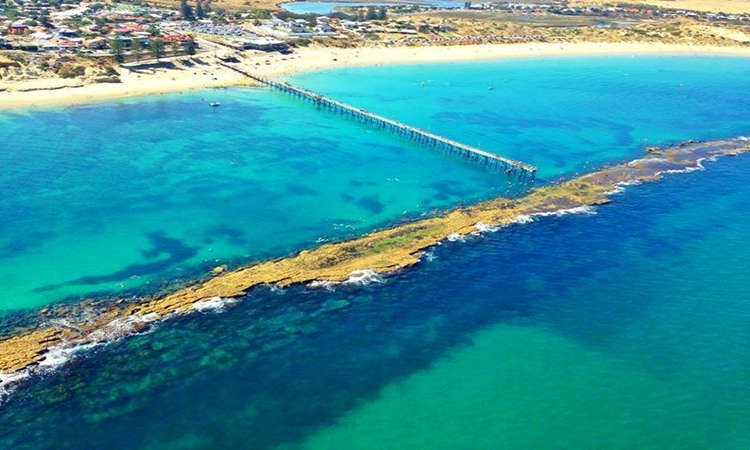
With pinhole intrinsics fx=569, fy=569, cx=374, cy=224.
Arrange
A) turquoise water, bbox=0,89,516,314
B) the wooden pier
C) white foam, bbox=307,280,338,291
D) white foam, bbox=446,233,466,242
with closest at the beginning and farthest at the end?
white foam, bbox=307,280,338,291 < turquoise water, bbox=0,89,516,314 < white foam, bbox=446,233,466,242 < the wooden pier

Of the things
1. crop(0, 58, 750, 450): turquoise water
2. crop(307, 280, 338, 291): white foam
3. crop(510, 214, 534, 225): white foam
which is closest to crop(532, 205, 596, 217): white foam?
crop(510, 214, 534, 225): white foam

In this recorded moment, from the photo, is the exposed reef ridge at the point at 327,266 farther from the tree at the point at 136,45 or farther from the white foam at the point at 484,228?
the tree at the point at 136,45

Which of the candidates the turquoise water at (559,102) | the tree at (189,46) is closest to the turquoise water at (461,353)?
the turquoise water at (559,102)

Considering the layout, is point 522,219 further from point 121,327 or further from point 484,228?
point 121,327

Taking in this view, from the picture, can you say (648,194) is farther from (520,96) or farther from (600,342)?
(520,96)

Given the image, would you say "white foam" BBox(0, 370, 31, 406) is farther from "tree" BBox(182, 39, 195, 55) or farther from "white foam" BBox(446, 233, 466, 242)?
"tree" BBox(182, 39, 195, 55)

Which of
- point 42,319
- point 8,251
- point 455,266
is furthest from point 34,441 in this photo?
point 455,266

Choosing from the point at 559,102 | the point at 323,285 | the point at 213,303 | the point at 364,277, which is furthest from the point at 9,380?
the point at 559,102
